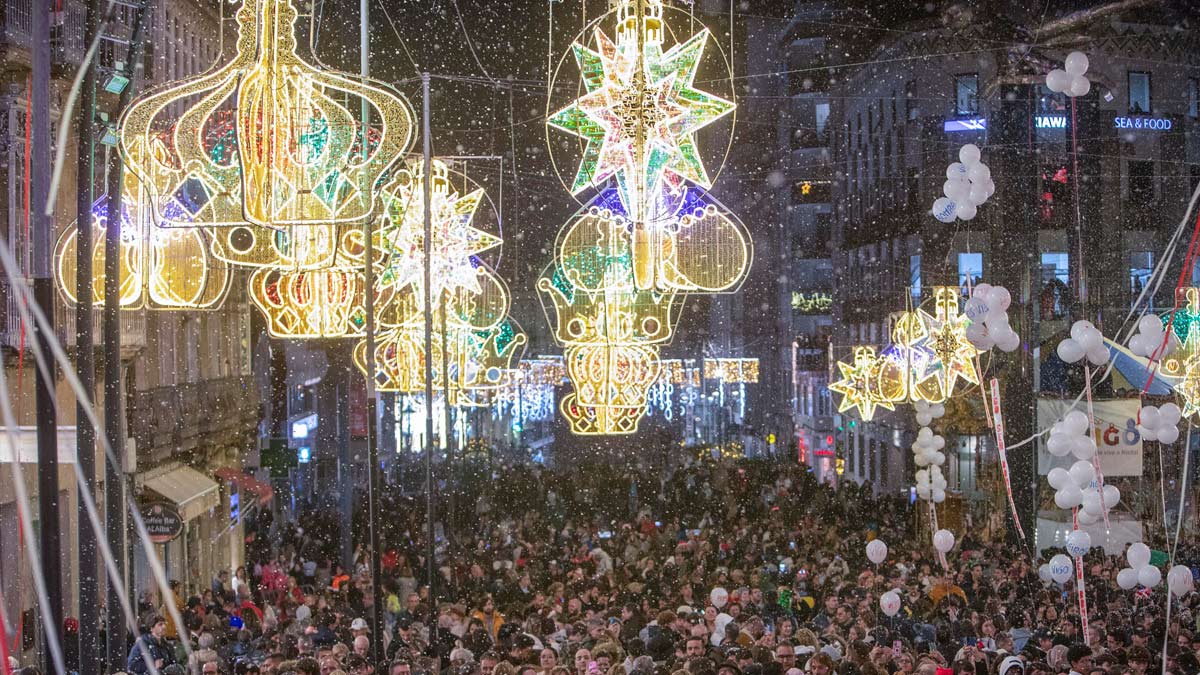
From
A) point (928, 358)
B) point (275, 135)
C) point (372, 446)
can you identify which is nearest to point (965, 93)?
point (928, 358)

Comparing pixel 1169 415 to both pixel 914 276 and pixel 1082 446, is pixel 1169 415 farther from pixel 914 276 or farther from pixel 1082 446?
pixel 914 276

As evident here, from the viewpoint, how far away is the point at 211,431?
26.2 m

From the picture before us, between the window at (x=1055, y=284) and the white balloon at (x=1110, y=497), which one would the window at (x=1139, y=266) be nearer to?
the window at (x=1055, y=284)

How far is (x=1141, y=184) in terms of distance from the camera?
3850 centimetres

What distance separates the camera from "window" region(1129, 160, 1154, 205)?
126ft

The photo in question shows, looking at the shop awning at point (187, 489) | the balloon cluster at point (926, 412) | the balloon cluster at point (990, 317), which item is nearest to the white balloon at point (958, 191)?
the balloon cluster at point (990, 317)

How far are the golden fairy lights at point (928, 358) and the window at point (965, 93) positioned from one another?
16.3 meters

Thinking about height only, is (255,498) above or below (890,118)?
below

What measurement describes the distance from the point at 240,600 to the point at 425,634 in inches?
216

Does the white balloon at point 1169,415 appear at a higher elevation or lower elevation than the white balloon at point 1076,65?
lower

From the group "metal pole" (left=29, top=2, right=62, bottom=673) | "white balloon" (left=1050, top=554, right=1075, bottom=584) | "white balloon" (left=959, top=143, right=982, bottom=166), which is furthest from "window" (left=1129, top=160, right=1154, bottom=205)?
"metal pole" (left=29, top=2, right=62, bottom=673)

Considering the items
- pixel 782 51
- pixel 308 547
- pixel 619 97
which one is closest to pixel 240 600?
pixel 308 547

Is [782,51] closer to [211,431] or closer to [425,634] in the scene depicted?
[211,431]

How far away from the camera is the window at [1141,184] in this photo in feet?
126
